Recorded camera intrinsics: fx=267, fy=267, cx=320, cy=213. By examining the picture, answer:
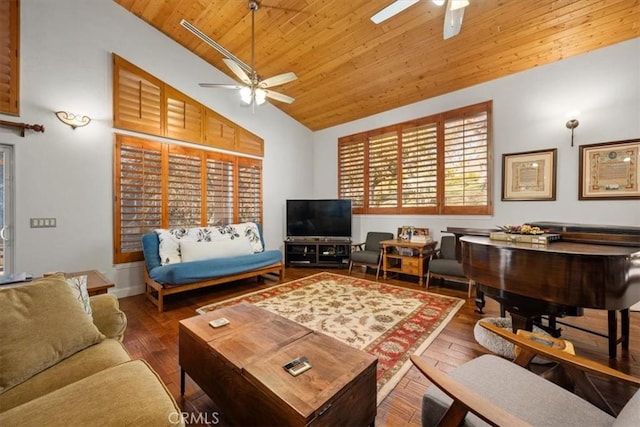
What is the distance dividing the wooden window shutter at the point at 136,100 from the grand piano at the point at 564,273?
4.28m

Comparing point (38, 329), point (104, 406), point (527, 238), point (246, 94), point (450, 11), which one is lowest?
point (104, 406)

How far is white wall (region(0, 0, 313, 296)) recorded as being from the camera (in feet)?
9.90

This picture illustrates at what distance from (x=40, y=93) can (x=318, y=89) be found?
3701 mm

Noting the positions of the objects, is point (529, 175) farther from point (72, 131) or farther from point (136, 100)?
point (72, 131)

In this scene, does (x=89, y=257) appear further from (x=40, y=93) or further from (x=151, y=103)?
(x=151, y=103)

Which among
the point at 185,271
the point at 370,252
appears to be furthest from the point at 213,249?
the point at 370,252

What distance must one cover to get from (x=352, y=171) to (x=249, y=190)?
2.16m

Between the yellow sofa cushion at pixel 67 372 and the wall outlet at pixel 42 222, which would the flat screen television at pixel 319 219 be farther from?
the yellow sofa cushion at pixel 67 372

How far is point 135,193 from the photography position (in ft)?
12.3

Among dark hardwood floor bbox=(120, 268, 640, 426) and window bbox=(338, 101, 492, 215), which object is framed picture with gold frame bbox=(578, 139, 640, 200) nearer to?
window bbox=(338, 101, 492, 215)

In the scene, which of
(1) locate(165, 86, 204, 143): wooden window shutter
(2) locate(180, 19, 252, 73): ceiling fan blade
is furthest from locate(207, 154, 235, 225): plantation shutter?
(2) locate(180, 19, 252, 73): ceiling fan blade

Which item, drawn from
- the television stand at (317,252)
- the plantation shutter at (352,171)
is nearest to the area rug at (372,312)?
the television stand at (317,252)

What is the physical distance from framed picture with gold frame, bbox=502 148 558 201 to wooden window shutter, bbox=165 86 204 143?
186 inches

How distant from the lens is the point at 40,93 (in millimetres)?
3088
